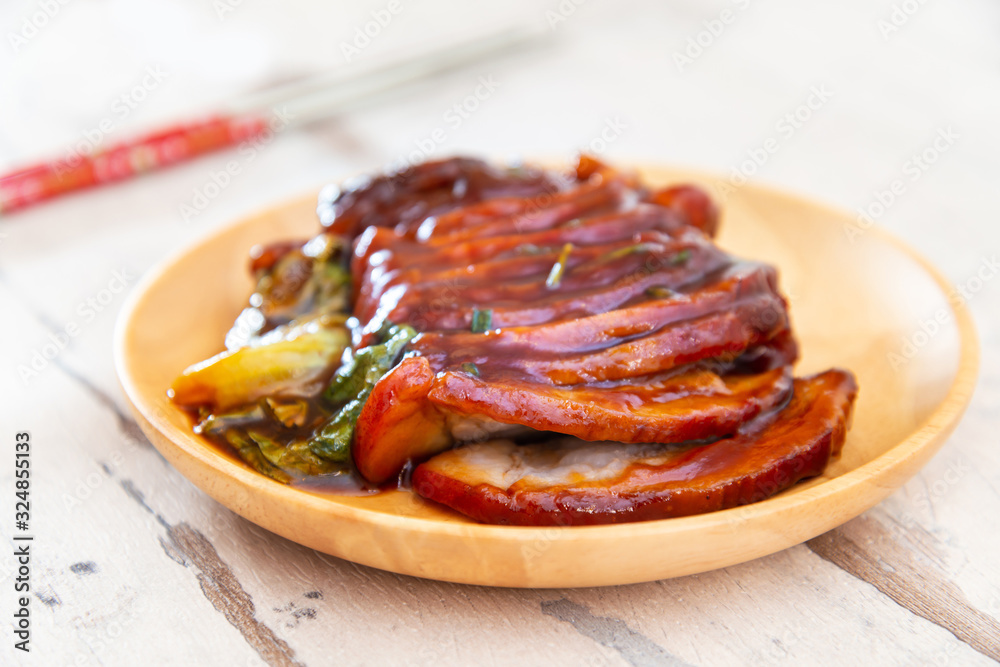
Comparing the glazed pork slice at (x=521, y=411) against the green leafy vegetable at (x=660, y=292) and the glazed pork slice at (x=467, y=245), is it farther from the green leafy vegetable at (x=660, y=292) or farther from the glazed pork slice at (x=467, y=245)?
the glazed pork slice at (x=467, y=245)

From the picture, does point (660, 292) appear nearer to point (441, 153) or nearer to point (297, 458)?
point (297, 458)

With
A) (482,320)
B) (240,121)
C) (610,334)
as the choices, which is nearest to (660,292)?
(610,334)

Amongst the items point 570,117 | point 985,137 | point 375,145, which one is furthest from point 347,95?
point 985,137

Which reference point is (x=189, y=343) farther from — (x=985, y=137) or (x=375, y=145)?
(x=985, y=137)

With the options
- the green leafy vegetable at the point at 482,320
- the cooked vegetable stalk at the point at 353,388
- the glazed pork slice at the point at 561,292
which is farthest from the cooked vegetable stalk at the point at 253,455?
the green leafy vegetable at the point at 482,320

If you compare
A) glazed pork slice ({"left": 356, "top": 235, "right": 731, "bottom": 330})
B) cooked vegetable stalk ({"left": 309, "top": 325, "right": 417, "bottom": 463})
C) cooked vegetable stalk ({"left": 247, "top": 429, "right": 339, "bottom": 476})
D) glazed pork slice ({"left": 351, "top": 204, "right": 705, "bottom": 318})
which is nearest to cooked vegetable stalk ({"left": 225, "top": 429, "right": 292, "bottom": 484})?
cooked vegetable stalk ({"left": 247, "top": 429, "right": 339, "bottom": 476})

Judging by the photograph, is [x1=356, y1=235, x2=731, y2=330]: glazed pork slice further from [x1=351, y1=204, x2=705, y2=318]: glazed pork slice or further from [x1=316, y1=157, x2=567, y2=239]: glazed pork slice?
[x1=316, y1=157, x2=567, y2=239]: glazed pork slice
